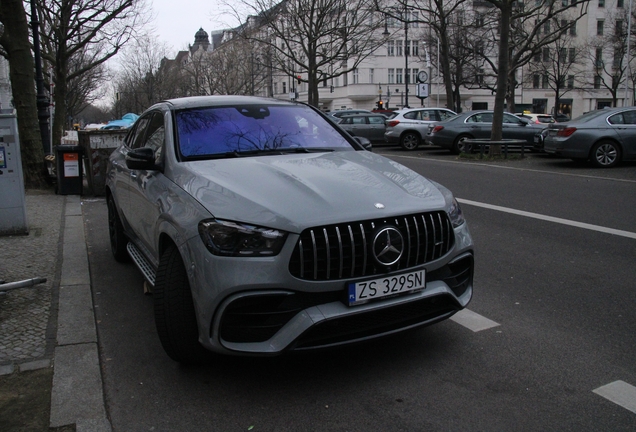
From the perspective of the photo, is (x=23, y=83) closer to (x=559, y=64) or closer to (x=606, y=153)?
(x=606, y=153)

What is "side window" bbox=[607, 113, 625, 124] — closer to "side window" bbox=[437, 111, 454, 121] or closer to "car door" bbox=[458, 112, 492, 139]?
"car door" bbox=[458, 112, 492, 139]

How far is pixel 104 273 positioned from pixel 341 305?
3.61 metres

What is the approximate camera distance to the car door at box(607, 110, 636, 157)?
14797 millimetres

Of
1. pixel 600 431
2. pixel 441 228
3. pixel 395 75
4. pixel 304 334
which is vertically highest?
pixel 395 75

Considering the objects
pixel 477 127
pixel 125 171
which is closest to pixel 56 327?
pixel 125 171

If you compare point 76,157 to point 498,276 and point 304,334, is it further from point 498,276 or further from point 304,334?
point 304,334

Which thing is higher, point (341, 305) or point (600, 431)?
point (341, 305)

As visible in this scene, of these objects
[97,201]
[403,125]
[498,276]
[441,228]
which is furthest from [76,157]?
[403,125]

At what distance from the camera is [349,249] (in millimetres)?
3262

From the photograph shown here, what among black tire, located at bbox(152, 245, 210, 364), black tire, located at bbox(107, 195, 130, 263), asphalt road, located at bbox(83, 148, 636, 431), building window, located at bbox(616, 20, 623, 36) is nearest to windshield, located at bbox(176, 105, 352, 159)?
black tire, located at bbox(152, 245, 210, 364)

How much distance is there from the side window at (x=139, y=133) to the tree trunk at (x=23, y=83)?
6.71m

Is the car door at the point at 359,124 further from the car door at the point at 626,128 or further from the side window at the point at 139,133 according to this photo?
the side window at the point at 139,133

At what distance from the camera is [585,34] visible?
73.6 meters

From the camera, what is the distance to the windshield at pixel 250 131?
4520 millimetres
